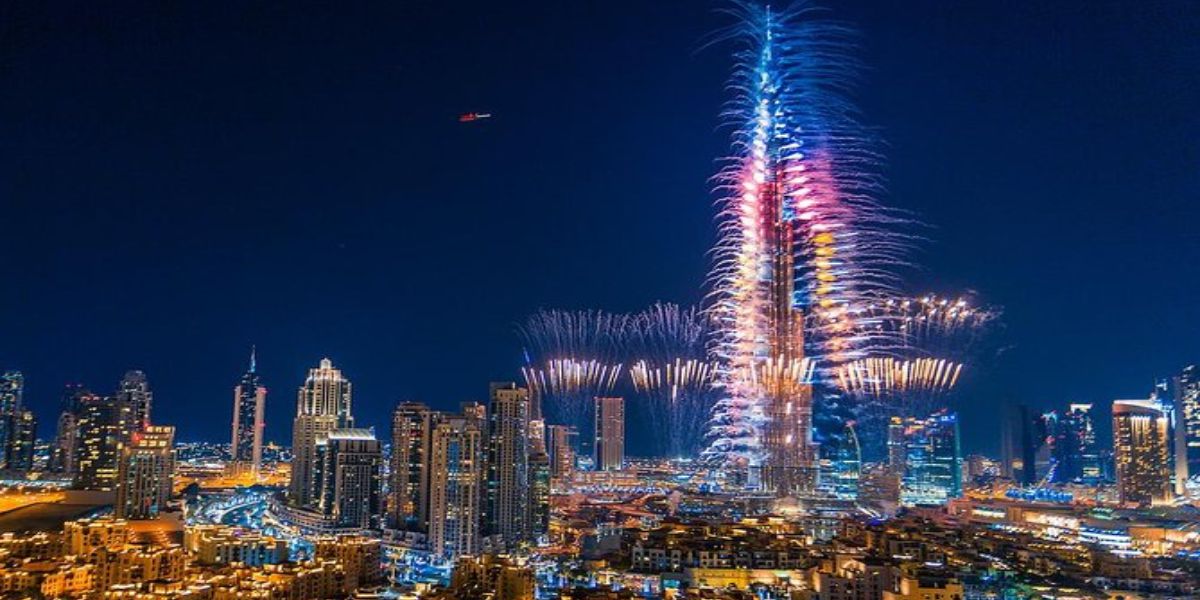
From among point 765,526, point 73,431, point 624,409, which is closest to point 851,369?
point 765,526

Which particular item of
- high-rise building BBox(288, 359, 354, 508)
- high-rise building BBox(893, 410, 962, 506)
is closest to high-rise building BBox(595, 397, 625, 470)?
high-rise building BBox(288, 359, 354, 508)

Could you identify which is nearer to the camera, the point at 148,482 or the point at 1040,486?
the point at 148,482

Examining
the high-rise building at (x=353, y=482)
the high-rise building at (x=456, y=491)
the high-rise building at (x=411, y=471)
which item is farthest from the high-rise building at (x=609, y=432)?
the high-rise building at (x=456, y=491)

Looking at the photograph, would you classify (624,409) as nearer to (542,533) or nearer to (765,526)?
(542,533)

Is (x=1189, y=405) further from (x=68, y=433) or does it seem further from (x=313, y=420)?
(x=68, y=433)

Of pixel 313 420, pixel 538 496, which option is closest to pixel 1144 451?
pixel 538 496

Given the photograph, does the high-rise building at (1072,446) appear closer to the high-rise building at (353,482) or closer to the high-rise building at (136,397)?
the high-rise building at (353,482)
